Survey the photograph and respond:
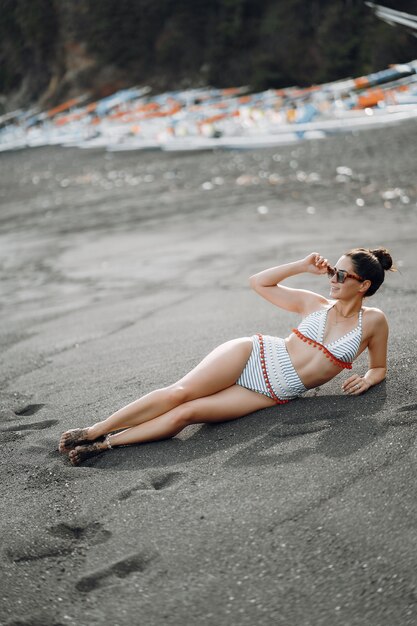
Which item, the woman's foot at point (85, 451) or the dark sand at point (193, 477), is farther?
the woman's foot at point (85, 451)

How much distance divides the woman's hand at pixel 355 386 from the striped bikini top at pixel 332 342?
9 cm

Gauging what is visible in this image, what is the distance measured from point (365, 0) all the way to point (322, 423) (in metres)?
40.6

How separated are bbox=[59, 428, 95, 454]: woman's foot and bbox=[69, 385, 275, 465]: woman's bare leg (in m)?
0.08

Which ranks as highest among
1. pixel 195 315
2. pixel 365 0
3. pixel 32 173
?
pixel 365 0

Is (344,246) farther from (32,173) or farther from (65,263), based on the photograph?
(32,173)

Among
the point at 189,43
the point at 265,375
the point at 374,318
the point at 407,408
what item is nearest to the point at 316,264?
the point at 374,318

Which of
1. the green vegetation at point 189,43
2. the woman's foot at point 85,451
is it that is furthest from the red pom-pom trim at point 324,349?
the green vegetation at point 189,43

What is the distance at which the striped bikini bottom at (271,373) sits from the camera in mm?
4375

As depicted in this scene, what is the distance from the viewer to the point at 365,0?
40.5 m

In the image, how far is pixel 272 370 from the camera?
14.4 feet

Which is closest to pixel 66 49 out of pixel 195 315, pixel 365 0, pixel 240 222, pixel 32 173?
→ pixel 365 0

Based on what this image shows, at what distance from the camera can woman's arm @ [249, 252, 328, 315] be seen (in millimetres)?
4570

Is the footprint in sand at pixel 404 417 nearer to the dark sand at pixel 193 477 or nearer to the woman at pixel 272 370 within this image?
the dark sand at pixel 193 477

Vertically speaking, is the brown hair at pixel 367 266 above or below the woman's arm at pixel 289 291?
above
